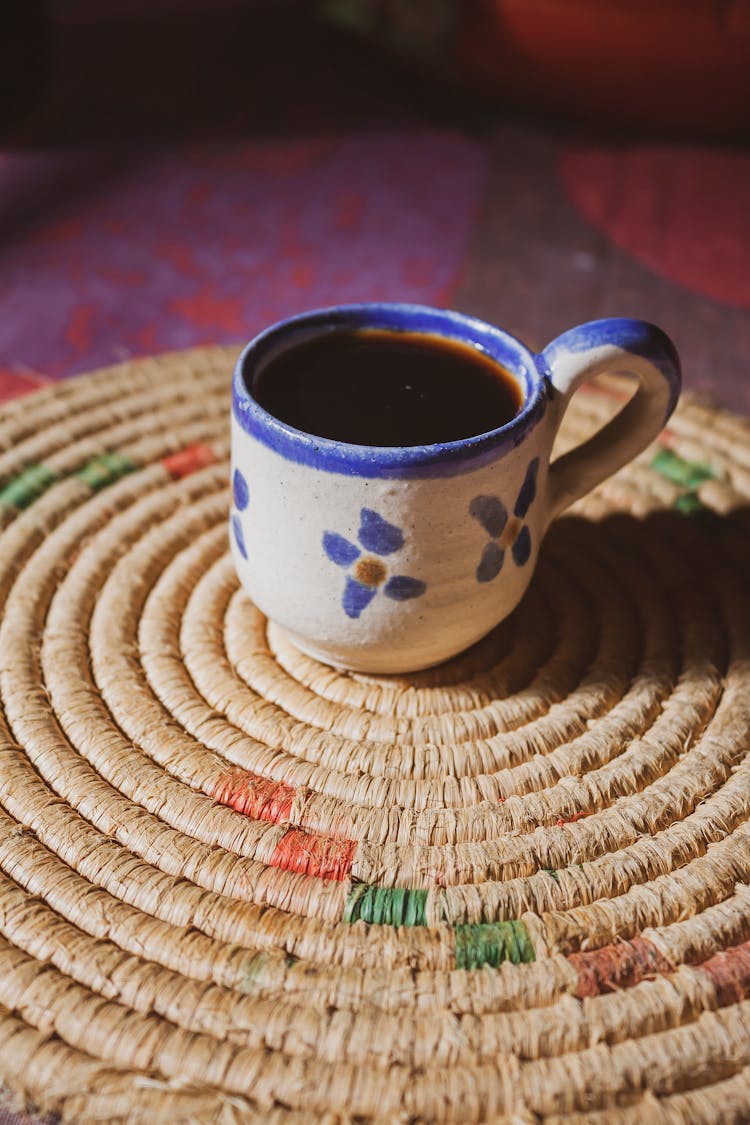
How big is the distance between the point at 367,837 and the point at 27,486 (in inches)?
10.9

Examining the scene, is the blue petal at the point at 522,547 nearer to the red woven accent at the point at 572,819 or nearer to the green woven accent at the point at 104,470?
the red woven accent at the point at 572,819

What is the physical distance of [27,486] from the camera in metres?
0.56

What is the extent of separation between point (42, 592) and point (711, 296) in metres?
0.72

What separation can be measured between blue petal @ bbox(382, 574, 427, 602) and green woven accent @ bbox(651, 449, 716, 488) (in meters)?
0.23

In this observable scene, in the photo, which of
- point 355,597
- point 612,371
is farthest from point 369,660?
point 612,371

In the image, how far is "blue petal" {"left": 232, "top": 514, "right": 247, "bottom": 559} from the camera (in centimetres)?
44

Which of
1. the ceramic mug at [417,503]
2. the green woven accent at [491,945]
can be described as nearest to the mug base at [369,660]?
the ceramic mug at [417,503]

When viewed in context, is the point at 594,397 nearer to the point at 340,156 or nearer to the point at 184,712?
the point at 184,712

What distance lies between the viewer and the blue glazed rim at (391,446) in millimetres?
385

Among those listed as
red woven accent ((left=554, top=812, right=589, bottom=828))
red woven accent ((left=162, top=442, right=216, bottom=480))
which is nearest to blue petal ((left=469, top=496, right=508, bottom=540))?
red woven accent ((left=554, top=812, right=589, bottom=828))

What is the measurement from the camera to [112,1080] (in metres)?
0.33

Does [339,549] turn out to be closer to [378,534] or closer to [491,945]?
[378,534]

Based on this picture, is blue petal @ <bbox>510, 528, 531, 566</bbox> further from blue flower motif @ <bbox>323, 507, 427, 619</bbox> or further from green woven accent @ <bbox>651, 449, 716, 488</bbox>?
green woven accent @ <bbox>651, 449, 716, 488</bbox>

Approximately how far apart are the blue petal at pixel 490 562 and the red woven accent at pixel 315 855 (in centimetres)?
11
